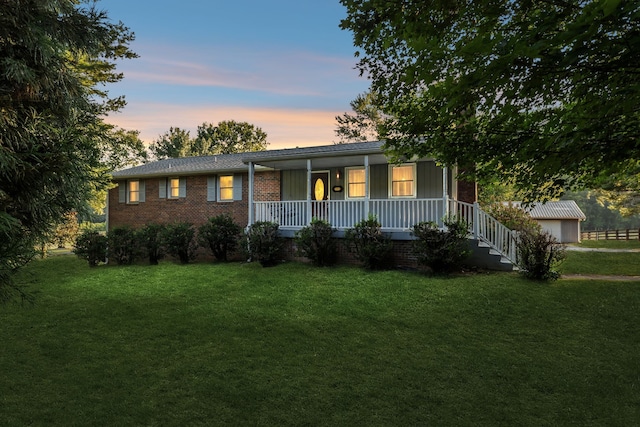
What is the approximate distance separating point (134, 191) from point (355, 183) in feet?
38.5

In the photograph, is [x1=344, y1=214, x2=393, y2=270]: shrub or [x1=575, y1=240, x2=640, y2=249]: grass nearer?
[x1=344, y1=214, x2=393, y2=270]: shrub

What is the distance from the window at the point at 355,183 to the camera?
50.5 feet

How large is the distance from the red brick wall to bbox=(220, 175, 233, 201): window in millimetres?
267

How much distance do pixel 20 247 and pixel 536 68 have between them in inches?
247

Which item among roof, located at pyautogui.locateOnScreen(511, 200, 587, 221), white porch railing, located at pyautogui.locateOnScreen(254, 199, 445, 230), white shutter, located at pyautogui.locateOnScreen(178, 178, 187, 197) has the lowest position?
white porch railing, located at pyautogui.locateOnScreen(254, 199, 445, 230)

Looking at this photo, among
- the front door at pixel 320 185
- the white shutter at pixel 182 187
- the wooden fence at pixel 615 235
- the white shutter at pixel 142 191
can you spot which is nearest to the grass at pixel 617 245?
the wooden fence at pixel 615 235

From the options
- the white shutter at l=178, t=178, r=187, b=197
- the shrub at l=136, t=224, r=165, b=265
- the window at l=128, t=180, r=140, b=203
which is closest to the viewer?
the shrub at l=136, t=224, r=165, b=265

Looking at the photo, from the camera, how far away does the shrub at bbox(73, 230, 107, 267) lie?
50.5 ft

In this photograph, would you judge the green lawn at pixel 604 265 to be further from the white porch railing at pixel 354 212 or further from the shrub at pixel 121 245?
the shrub at pixel 121 245

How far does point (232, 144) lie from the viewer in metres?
46.9

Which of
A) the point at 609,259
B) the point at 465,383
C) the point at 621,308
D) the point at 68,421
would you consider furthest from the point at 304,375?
the point at 609,259

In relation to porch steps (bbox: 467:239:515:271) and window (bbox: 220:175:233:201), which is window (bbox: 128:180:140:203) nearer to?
window (bbox: 220:175:233:201)

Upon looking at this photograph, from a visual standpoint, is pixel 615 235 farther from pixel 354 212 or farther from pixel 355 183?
pixel 354 212

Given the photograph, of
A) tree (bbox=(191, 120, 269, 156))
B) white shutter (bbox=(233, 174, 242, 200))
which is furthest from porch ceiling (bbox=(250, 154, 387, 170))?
tree (bbox=(191, 120, 269, 156))
